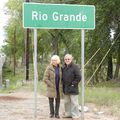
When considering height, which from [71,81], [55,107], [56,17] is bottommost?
[55,107]


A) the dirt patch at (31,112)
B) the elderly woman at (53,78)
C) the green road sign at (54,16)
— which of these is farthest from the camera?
the dirt patch at (31,112)

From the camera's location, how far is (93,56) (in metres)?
30.8

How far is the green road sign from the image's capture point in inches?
420

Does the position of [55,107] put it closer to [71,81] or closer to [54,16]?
[71,81]

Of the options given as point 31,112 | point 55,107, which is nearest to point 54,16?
point 55,107

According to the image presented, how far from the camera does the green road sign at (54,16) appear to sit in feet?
35.0

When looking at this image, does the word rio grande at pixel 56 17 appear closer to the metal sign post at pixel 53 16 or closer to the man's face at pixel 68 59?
the metal sign post at pixel 53 16

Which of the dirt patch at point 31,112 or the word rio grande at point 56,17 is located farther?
the dirt patch at point 31,112

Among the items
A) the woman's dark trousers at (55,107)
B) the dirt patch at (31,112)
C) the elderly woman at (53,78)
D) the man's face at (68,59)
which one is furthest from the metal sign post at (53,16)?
the dirt patch at (31,112)

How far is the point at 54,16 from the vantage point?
1075cm

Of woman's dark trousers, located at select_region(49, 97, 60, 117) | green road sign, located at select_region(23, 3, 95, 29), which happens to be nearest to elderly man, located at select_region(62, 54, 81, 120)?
woman's dark trousers, located at select_region(49, 97, 60, 117)

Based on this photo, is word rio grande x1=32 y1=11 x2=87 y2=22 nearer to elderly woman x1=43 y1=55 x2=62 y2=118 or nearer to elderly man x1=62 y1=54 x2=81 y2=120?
elderly man x1=62 y1=54 x2=81 y2=120

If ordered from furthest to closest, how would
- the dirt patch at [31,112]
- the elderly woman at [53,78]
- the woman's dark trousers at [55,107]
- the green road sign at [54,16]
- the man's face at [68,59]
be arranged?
the dirt patch at [31,112] < the woman's dark trousers at [55,107] < the elderly woman at [53,78] < the man's face at [68,59] < the green road sign at [54,16]

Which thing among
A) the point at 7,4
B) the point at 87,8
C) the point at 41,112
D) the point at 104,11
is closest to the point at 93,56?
the point at 104,11
